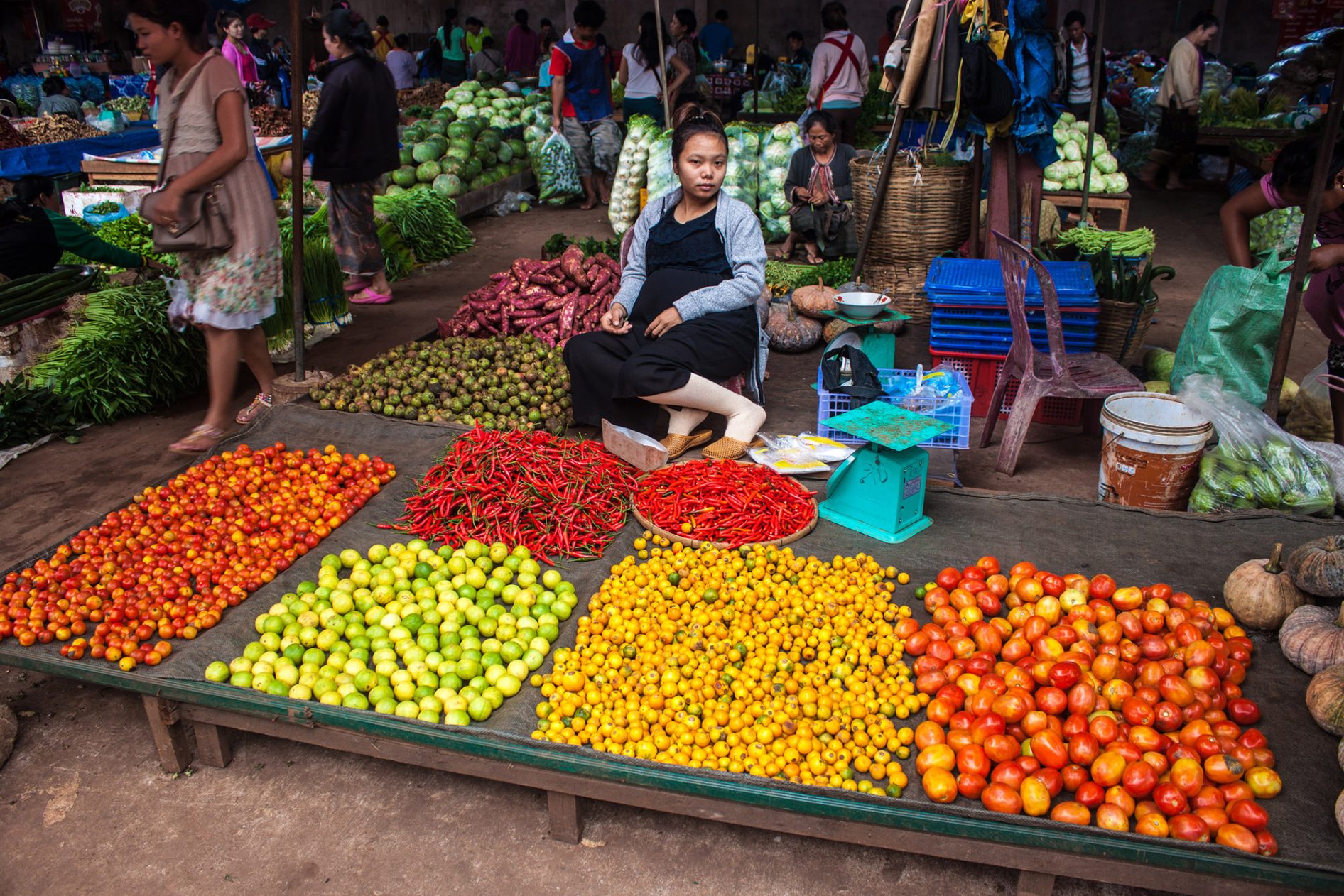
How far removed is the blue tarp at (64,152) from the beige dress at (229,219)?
5.88 m

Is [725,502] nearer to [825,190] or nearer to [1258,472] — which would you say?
[1258,472]

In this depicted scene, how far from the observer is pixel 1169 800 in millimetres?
2158

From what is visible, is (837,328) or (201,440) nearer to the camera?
(201,440)

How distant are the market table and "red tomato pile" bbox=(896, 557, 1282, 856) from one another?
69 millimetres

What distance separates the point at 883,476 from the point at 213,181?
3.18m

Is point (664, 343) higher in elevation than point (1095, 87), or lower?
lower

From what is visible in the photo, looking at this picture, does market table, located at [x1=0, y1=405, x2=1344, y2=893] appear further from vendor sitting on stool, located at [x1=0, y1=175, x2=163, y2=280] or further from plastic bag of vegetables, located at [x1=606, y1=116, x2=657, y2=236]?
plastic bag of vegetables, located at [x1=606, y1=116, x2=657, y2=236]

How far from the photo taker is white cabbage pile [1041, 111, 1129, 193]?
771cm

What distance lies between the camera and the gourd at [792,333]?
5.75 meters

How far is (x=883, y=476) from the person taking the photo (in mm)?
3352

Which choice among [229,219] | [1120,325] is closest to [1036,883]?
[1120,325]

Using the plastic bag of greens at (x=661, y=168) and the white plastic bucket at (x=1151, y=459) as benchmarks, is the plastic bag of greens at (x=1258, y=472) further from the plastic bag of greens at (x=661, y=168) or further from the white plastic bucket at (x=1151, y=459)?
the plastic bag of greens at (x=661, y=168)

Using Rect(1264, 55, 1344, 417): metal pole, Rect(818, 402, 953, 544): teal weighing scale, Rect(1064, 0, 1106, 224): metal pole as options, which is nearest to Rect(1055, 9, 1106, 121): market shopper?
Rect(1064, 0, 1106, 224): metal pole

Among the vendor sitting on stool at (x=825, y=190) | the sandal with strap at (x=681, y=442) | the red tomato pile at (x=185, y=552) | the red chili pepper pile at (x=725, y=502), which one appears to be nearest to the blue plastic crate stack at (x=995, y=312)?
the sandal with strap at (x=681, y=442)
